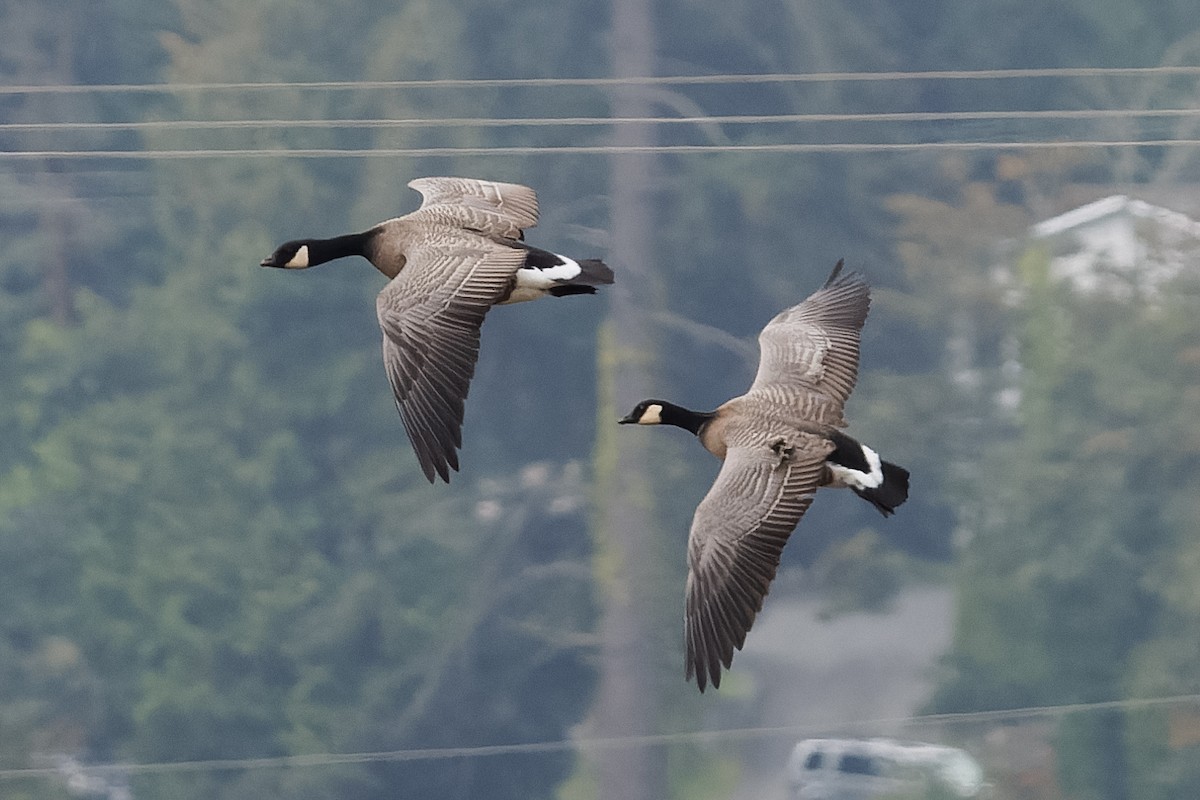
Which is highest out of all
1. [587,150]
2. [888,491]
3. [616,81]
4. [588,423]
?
[587,150]

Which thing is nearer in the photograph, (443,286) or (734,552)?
(734,552)

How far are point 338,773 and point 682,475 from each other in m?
4.64

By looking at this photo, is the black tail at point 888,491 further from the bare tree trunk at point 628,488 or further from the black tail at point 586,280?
the bare tree trunk at point 628,488

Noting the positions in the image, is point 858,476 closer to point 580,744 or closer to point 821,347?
point 821,347

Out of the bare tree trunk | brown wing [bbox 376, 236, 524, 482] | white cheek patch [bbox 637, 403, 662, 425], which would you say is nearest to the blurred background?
the bare tree trunk

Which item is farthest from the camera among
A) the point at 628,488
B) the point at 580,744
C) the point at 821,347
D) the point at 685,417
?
the point at 628,488

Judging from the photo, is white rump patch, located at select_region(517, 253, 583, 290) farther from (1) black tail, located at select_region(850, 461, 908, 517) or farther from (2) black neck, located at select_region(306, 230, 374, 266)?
(1) black tail, located at select_region(850, 461, 908, 517)

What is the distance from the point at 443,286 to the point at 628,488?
15582 millimetres

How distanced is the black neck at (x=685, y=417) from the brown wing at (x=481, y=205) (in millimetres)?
968

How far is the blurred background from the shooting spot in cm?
2442

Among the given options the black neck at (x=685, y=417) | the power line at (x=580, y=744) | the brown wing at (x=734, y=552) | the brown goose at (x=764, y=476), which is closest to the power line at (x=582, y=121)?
the black neck at (x=685, y=417)

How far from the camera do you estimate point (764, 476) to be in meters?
9.07

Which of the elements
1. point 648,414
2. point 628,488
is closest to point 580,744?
point 628,488

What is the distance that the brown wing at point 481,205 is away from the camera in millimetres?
10070
